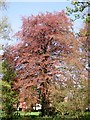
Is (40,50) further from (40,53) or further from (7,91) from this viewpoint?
(7,91)

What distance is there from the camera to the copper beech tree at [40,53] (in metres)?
7.44

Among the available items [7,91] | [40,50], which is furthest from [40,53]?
[7,91]

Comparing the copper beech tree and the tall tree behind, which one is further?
the copper beech tree

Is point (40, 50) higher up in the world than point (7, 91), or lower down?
higher up

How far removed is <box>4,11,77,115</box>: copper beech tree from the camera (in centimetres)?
744

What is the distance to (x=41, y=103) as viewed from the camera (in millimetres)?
7797

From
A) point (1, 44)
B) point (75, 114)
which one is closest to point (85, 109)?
point (75, 114)

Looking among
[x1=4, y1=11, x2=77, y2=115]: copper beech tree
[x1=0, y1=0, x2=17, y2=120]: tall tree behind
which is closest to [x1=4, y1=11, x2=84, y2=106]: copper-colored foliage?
[x1=4, y1=11, x2=77, y2=115]: copper beech tree

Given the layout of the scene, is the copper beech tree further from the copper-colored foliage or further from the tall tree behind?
the tall tree behind

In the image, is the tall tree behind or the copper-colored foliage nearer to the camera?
the tall tree behind

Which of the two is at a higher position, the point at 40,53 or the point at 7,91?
the point at 40,53

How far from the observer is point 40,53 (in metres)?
7.82

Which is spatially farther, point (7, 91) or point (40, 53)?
point (40, 53)

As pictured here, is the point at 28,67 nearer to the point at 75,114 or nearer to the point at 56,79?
the point at 56,79
